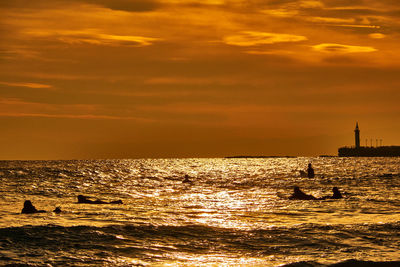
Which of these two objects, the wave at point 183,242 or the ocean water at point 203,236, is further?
the wave at point 183,242

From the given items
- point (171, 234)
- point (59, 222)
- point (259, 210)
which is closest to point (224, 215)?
point (259, 210)

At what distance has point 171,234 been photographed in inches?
1124

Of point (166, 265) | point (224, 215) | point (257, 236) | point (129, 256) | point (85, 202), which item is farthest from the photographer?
point (85, 202)

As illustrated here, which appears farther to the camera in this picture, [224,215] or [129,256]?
[224,215]

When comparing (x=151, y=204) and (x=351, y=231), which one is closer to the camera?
(x=351, y=231)

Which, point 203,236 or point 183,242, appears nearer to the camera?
point 183,242

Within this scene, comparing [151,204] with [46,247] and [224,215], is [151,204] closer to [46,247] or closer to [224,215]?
[224,215]

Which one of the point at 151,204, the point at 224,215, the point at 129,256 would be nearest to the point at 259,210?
the point at 224,215

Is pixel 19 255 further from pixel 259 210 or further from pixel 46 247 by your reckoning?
pixel 259 210

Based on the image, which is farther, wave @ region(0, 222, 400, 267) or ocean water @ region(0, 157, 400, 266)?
wave @ region(0, 222, 400, 267)

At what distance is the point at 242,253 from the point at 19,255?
927cm

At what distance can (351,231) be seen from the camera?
28.4 metres

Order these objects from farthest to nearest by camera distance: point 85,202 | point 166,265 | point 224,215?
point 85,202, point 224,215, point 166,265

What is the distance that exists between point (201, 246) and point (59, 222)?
962cm
